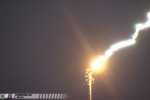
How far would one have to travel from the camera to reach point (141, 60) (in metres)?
73.6

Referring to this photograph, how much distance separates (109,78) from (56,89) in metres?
31.4

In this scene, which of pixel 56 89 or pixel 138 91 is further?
pixel 56 89

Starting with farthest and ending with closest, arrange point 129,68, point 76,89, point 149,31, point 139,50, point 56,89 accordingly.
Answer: point 56,89, point 76,89, point 129,68, point 139,50, point 149,31

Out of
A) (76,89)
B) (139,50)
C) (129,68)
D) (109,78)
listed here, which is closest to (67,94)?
(76,89)

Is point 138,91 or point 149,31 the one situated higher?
point 149,31

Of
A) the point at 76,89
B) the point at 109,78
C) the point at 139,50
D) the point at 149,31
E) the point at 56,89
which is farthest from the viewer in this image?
the point at 56,89

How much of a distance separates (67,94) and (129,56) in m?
35.0

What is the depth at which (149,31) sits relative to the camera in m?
67.9

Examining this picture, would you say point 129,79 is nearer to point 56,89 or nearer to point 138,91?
point 138,91

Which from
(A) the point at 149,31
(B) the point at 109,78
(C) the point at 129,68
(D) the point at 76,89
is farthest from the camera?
(D) the point at 76,89

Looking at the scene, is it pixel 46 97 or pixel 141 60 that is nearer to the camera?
pixel 141 60

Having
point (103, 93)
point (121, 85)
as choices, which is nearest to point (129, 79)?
point (121, 85)

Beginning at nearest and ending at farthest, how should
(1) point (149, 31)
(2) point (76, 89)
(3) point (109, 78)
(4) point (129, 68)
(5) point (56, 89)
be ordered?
(1) point (149, 31) → (4) point (129, 68) → (3) point (109, 78) → (2) point (76, 89) → (5) point (56, 89)

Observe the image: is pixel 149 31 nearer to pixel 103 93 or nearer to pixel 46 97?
pixel 103 93
